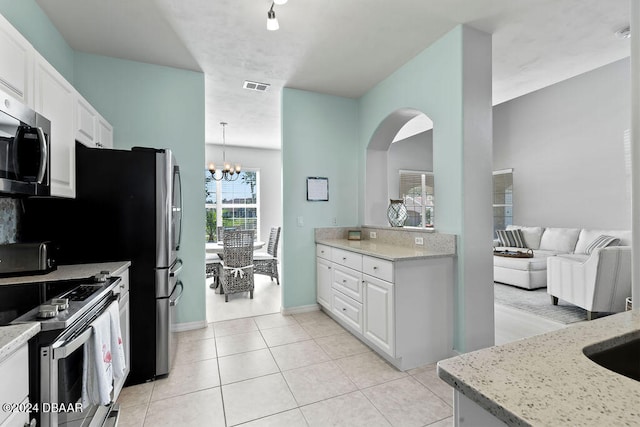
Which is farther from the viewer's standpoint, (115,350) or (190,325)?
(190,325)

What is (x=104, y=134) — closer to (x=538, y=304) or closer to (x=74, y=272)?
(x=74, y=272)

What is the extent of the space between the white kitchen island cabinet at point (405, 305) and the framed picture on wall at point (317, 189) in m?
1.19

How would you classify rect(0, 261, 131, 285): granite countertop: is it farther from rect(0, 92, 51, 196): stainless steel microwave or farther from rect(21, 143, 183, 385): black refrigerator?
rect(0, 92, 51, 196): stainless steel microwave

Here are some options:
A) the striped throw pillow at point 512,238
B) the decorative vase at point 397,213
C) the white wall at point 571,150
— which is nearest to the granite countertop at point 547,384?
the decorative vase at point 397,213

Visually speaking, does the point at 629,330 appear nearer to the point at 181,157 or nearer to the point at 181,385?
the point at 181,385

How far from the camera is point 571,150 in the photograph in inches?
200

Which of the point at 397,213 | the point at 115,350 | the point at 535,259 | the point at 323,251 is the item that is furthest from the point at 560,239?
the point at 115,350

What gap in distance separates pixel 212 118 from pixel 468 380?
5268 mm

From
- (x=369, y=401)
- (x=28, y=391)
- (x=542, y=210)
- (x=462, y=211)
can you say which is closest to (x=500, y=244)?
(x=542, y=210)

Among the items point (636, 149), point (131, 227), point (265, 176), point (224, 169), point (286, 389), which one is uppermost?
point (265, 176)

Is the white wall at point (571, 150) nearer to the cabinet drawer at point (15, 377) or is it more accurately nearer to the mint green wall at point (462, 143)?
the mint green wall at point (462, 143)

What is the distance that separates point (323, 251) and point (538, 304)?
284 cm

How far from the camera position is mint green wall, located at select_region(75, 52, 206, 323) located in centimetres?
296

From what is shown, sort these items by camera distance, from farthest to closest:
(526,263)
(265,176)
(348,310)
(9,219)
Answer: (265,176) → (526,263) → (348,310) → (9,219)
